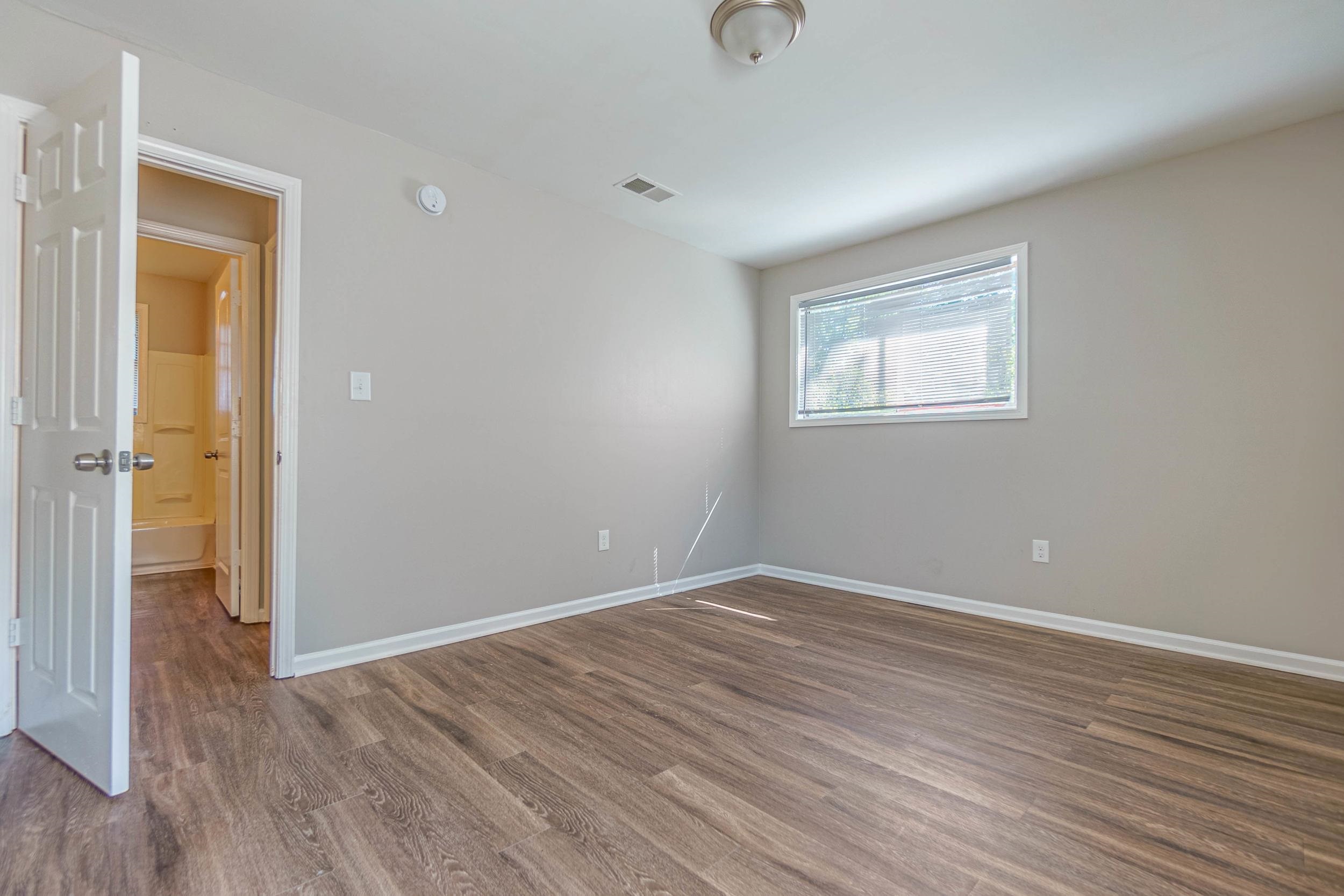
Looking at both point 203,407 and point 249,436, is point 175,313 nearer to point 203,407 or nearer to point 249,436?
point 203,407

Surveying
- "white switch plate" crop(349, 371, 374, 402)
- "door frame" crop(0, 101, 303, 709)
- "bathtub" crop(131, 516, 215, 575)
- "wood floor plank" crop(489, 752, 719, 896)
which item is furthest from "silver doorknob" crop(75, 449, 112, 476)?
"bathtub" crop(131, 516, 215, 575)

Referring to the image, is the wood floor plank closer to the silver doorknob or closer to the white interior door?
the white interior door

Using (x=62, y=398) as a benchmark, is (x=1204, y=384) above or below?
above

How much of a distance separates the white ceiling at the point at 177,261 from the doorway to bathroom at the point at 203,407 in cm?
2

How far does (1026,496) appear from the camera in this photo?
10.8ft

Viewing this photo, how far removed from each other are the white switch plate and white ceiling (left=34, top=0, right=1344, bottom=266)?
108 centimetres

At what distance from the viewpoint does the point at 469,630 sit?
293cm

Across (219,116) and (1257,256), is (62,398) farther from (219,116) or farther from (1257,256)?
(1257,256)

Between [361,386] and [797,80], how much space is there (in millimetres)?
2154

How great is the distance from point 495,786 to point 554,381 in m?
2.12

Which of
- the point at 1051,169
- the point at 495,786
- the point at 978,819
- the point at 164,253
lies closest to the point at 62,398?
the point at 495,786

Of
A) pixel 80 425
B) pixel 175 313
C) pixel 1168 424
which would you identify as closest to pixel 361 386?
pixel 80 425

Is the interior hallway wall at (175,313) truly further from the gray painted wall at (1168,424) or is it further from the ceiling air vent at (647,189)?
the gray painted wall at (1168,424)

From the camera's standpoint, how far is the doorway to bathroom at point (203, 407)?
293 centimetres
